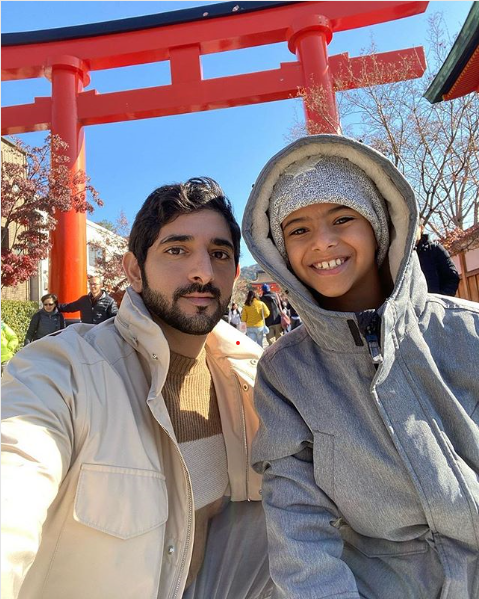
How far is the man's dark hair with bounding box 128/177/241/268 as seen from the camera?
1643 millimetres

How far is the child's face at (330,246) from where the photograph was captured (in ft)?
4.23

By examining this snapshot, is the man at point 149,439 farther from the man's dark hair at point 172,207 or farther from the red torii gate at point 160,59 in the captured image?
the red torii gate at point 160,59

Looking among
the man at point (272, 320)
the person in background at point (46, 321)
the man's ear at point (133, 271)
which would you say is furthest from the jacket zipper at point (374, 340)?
the man at point (272, 320)

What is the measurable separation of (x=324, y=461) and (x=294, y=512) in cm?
15

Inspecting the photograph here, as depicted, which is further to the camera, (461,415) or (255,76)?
(255,76)

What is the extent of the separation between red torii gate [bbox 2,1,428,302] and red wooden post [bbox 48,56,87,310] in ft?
0.07

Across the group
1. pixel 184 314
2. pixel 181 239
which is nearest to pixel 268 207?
pixel 181 239

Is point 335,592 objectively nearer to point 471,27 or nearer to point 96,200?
point 471,27

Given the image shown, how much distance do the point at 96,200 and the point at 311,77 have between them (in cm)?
525

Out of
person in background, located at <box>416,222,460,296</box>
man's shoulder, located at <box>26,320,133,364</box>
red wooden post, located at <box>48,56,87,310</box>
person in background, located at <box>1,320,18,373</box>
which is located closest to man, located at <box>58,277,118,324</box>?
person in background, located at <box>1,320,18,373</box>

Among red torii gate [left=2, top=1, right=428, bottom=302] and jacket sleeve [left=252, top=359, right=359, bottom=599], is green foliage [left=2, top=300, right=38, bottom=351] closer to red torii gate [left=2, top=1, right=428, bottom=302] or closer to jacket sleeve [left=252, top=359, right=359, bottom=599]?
red torii gate [left=2, top=1, right=428, bottom=302]

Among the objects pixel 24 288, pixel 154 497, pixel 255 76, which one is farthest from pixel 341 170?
pixel 24 288

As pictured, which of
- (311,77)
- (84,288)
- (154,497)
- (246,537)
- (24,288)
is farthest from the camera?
(24,288)

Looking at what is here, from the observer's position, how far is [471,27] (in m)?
4.18
